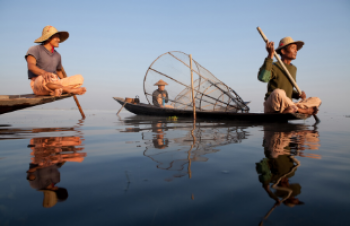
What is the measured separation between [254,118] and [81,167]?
5117 mm

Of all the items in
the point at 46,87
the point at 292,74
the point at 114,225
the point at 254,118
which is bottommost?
the point at 114,225

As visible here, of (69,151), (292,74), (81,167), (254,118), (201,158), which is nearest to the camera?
(81,167)

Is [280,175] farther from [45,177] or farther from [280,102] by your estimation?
[280,102]

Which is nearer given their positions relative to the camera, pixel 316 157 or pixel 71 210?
pixel 71 210

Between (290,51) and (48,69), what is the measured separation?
5681 mm

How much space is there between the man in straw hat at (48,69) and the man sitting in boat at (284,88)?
4.10 meters

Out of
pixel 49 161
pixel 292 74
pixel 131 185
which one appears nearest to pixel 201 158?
pixel 131 185

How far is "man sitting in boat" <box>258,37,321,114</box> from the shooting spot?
4793mm

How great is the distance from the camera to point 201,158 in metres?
1.46

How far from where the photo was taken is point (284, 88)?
498cm

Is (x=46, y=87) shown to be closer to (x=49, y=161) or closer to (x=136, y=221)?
(x=49, y=161)

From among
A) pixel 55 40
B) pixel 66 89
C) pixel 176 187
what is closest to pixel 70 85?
pixel 66 89

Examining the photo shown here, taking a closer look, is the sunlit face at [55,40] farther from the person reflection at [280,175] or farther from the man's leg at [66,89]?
the person reflection at [280,175]

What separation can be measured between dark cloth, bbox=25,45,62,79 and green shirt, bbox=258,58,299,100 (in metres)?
4.70
